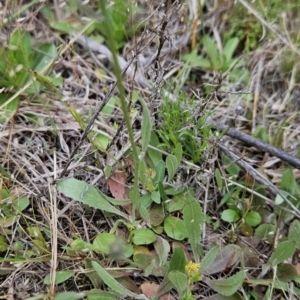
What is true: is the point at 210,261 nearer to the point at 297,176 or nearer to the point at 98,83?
the point at 297,176

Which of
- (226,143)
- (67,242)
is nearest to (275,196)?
(226,143)

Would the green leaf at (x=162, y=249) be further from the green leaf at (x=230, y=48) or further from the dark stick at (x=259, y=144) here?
the green leaf at (x=230, y=48)

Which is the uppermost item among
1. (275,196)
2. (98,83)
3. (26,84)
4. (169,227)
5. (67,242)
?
(26,84)

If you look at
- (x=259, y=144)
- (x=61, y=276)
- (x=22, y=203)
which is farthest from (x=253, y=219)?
(x=22, y=203)

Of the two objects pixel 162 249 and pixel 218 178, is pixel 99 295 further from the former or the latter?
pixel 218 178

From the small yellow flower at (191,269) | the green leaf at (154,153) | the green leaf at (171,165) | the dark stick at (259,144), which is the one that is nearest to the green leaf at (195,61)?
the dark stick at (259,144)

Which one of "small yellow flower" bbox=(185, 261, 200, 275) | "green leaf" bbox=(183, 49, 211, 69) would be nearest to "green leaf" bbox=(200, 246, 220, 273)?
"small yellow flower" bbox=(185, 261, 200, 275)

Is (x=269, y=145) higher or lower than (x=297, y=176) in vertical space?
higher
